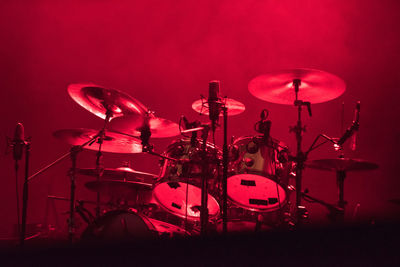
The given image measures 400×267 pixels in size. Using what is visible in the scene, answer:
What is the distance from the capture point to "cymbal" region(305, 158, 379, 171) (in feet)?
10.6

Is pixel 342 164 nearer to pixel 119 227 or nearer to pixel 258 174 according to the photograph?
pixel 258 174

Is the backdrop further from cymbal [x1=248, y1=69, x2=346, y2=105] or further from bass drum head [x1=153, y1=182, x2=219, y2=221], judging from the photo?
bass drum head [x1=153, y1=182, x2=219, y2=221]

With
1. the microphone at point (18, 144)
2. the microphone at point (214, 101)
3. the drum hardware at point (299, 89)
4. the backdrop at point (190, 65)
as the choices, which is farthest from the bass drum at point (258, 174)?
the microphone at point (18, 144)

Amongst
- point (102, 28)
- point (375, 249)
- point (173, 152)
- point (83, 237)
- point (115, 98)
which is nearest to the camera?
point (375, 249)

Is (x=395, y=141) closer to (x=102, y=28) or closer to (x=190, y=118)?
(x=190, y=118)

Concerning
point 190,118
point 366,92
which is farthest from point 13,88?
point 366,92

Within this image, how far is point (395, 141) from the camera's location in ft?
16.0

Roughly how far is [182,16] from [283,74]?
86.8 inches

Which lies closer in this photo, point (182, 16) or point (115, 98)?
point (115, 98)

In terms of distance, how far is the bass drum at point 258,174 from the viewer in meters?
3.40

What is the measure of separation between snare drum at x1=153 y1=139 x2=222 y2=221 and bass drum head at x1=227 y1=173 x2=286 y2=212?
0.19 meters

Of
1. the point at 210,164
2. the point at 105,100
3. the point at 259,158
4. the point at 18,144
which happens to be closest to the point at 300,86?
the point at 259,158

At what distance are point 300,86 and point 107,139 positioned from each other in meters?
1.64

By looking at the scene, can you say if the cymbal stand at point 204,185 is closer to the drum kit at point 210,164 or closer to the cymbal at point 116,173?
the drum kit at point 210,164
